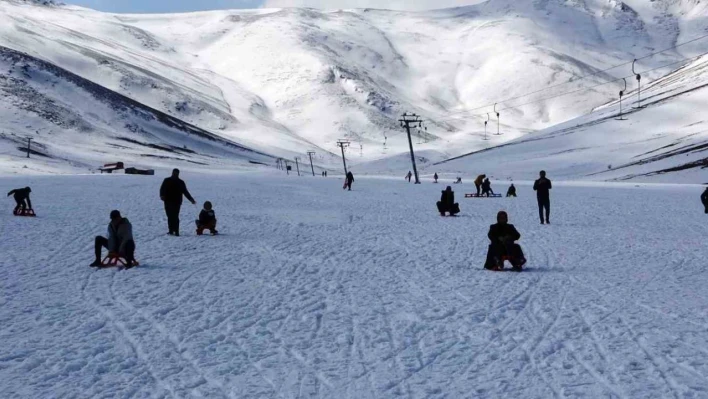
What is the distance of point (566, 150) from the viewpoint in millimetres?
140875

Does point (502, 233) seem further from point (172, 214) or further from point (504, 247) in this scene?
point (172, 214)

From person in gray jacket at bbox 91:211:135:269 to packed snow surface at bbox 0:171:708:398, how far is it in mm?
452

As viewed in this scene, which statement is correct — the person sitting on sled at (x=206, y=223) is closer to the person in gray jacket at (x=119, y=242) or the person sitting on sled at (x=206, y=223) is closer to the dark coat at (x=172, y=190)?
the dark coat at (x=172, y=190)

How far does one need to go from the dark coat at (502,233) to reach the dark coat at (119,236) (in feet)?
24.0

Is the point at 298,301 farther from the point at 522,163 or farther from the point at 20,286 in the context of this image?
the point at 522,163

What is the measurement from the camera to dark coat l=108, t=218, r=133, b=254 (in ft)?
49.7

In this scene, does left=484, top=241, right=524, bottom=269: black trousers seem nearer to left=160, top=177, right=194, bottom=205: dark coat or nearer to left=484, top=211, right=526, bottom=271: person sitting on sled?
left=484, top=211, right=526, bottom=271: person sitting on sled

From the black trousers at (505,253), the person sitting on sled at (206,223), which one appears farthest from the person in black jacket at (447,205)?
the black trousers at (505,253)

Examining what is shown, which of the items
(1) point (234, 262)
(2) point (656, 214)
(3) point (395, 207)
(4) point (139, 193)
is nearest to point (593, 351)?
(1) point (234, 262)

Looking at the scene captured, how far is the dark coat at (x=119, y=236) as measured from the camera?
1516 cm

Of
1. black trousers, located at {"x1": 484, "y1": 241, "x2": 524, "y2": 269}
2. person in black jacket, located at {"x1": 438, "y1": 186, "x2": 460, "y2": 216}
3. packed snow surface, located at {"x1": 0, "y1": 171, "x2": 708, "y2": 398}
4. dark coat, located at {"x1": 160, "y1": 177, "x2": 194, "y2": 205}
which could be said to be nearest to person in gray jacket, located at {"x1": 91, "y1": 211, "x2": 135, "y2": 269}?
packed snow surface, located at {"x1": 0, "y1": 171, "x2": 708, "y2": 398}

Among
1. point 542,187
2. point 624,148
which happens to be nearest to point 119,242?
point 542,187

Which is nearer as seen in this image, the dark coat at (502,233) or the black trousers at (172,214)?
the dark coat at (502,233)

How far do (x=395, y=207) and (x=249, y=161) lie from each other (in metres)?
153
